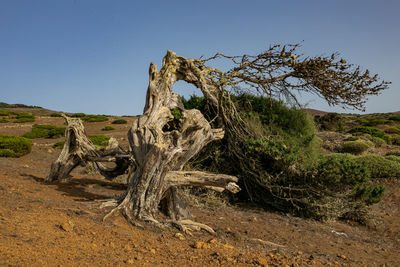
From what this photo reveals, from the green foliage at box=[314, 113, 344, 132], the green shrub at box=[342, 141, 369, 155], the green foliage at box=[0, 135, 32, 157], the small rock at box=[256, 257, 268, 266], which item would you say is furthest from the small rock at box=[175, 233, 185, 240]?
the green foliage at box=[314, 113, 344, 132]

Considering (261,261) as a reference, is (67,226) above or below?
above

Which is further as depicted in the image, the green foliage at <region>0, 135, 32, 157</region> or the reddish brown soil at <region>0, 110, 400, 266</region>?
the green foliage at <region>0, 135, 32, 157</region>

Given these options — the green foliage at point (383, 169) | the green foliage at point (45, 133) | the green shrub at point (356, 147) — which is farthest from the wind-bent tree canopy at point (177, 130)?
the green foliage at point (45, 133)

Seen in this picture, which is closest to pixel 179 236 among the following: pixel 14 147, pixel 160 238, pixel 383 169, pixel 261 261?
pixel 160 238

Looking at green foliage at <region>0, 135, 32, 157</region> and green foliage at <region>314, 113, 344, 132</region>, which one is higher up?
green foliage at <region>314, 113, 344, 132</region>

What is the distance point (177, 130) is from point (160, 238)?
2332 mm

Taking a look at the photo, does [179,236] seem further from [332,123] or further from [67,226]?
[332,123]

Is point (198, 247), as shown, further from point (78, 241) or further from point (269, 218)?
point (269, 218)

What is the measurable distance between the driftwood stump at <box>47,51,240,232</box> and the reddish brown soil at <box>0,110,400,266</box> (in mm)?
415

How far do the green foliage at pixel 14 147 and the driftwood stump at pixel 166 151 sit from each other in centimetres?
1077

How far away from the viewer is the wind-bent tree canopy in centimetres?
485

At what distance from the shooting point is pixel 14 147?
1405 cm

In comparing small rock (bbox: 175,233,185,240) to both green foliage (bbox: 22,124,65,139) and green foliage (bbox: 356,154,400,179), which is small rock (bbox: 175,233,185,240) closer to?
green foliage (bbox: 356,154,400,179)

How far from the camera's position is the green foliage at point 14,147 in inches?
536
